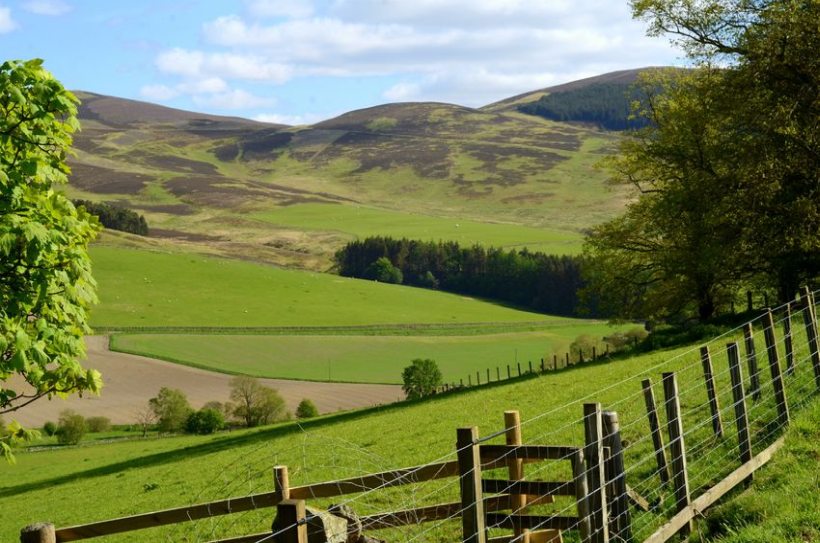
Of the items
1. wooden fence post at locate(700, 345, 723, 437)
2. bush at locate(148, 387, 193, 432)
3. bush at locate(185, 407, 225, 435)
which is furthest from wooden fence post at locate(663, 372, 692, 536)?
bush at locate(148, 387, 193, 432)

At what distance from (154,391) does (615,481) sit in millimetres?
96423

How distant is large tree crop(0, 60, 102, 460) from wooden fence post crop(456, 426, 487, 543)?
7370mm

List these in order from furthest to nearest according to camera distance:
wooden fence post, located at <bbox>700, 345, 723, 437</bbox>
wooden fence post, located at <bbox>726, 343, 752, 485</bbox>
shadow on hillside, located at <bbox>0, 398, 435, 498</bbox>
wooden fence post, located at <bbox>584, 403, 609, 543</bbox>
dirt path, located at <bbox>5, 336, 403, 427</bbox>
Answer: dirt path, located at <bbox>5, 336, 403, 427</bbox>
shadow on hillside, located at <bbox>0, 398, 435, 498</bbox>
wooden fence post, located at <bbox>700, 345, 723, 437</bbox>
wooden fence post, located at <bbox>726, 343, 752, 485</bbox>
wooden fence post, located at <bbox>584, 403, 609, 543</bbox>

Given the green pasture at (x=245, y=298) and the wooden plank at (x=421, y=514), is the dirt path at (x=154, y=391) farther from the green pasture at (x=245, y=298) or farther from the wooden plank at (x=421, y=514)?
the wooden plank at (x=421, y=514)

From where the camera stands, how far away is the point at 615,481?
1047 centimetres

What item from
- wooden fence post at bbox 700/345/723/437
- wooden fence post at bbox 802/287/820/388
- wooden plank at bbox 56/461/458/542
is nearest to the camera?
wooden plank at bbox 56/461/458/542

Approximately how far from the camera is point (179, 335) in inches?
5374

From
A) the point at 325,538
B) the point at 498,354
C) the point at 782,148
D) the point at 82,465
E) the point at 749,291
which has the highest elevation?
the point at 782,148

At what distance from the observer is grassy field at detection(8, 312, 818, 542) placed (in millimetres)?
14203

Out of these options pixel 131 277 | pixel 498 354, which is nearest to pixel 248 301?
pixel 131 277

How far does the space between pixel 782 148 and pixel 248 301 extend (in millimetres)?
133903

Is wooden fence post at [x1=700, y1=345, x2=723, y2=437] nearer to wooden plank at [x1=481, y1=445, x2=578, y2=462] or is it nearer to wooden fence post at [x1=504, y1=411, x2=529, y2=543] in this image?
wooden fence post at [x1=504, y1=411, x2=529, y2=543]

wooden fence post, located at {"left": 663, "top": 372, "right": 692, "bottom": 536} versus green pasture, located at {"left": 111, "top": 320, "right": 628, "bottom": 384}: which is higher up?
wooden fence post, located at {"left": 663, "top": 372, "right": 692, "bottom": 536}

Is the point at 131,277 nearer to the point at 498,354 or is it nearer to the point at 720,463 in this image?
the point at 498,354
